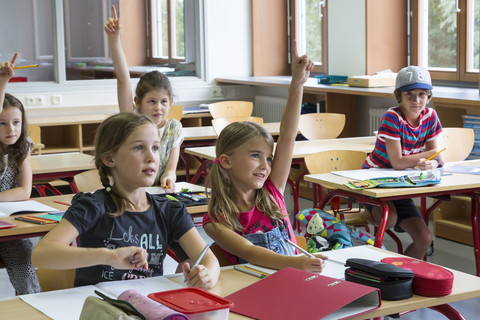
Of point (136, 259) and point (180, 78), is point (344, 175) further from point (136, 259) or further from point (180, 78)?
point (180, 78)

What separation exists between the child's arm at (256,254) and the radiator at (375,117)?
3806 millimetres

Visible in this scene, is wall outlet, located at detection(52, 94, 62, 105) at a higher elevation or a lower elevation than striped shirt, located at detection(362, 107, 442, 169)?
higher

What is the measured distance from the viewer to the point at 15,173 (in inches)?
124

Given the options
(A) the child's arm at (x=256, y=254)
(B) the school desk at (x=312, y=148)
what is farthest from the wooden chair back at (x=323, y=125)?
(A) the child's arm at (x=256, y=254)

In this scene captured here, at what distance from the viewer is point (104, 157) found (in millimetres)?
2014

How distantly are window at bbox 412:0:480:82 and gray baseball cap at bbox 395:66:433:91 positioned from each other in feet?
6.59

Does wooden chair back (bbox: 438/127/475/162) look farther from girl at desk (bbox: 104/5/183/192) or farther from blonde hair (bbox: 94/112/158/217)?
blonde hair (bbox: 94/112/158/217)

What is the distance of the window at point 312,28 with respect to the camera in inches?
273

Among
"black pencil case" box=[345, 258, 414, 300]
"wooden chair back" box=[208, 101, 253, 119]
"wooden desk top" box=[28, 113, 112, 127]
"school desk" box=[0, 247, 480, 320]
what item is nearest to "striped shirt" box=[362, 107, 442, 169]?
"school desk" box=[0, 247, 480, 320]

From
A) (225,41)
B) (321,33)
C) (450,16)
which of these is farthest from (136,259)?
(225,41)

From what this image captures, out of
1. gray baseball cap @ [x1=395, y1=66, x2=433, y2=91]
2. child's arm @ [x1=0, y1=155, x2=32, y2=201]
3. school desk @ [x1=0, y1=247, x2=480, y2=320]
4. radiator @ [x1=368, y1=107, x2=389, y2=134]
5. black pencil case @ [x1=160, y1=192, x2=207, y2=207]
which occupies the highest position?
gray baseball cap @ [x1=395, y1=66, x2=433, y2=91]

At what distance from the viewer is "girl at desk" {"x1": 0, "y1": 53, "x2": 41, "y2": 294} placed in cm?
295

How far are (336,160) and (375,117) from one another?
2145 mm

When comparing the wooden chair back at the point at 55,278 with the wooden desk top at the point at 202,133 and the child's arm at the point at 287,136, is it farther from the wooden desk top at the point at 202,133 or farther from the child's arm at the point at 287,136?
the wooden desk top at the point at 202,133
